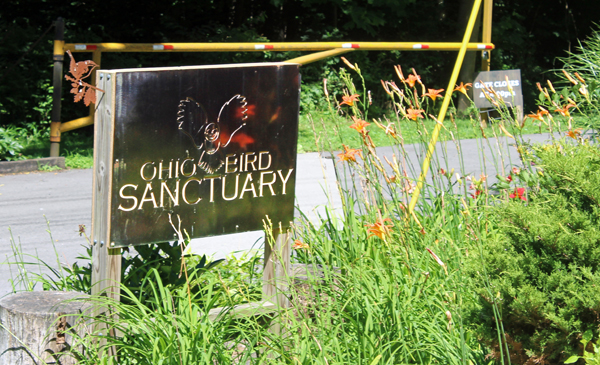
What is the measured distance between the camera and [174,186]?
2746 mm

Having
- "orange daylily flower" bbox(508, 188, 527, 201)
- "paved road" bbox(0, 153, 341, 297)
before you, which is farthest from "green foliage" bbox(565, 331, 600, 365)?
"paved road" bbox(0, 153, 341, 297)

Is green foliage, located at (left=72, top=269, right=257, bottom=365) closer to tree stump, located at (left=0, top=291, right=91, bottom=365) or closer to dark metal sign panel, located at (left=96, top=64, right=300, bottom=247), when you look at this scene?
tree stump, located at (left=0, top=291, right=91, bottom=365)

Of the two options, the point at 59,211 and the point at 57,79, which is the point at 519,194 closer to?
the point at 59,211

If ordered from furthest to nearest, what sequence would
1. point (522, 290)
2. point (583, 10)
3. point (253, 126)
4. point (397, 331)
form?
1. point (583, 10)
2. point (253, 126)
3. point (397, 331)
4. point (522, 290)

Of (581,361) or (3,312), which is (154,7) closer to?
(3,312)

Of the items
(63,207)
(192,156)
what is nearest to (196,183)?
(192,156)

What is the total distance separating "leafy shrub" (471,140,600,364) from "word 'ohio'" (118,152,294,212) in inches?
42.3

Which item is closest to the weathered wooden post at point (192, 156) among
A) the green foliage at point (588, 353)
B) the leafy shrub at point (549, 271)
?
the leafy shrub at point (549, 271)

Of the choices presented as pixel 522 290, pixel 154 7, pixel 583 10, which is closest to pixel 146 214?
pixel 522 290

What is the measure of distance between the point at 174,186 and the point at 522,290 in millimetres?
1403

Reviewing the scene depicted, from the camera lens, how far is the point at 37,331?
8.23 feet

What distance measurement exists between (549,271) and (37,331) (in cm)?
183

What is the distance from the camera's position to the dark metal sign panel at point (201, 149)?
2604 mm

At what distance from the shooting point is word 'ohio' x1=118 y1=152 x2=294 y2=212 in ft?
8.72
